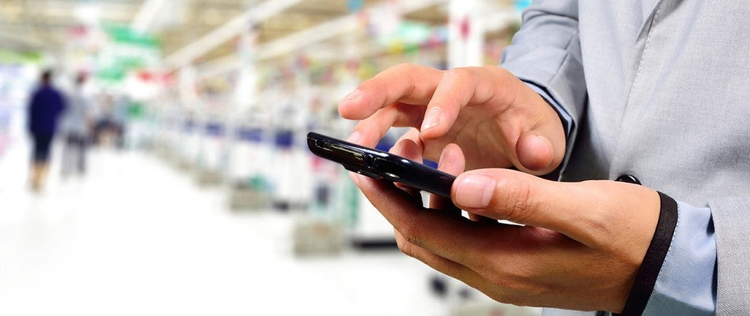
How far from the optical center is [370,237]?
247 inches

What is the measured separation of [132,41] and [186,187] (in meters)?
5.26

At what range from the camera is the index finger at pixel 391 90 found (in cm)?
70

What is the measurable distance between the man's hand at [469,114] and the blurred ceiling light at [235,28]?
294 inches

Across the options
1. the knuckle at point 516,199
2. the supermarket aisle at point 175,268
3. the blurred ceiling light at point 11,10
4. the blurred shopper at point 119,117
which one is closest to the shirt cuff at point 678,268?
the knuckle at point 516,199

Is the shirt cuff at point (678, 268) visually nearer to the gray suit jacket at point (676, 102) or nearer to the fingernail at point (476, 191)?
the gray suit jacket at point (676, 102)

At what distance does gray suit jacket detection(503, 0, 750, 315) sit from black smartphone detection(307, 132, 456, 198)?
11.2 inches

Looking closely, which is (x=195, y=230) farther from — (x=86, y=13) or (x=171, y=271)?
(x=86, y=13)

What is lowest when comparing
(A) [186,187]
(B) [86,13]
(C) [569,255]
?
(A) [186,187]

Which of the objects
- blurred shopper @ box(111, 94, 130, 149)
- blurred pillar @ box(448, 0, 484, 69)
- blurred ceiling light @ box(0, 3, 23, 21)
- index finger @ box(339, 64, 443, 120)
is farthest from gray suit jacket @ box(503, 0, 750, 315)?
blurred ceiling light @ box(0, 3, 23, 21)

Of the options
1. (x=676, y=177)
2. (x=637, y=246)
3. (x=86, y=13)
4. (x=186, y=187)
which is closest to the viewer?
(x=637, y=246)

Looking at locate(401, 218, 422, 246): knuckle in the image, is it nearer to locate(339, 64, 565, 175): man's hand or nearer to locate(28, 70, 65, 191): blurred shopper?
locate(339, 64, 565, 175): man's hand

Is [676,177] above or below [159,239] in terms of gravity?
above

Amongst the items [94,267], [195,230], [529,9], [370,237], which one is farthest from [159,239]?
[529,9]

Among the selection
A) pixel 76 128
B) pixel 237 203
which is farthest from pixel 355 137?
pixel 76 128
